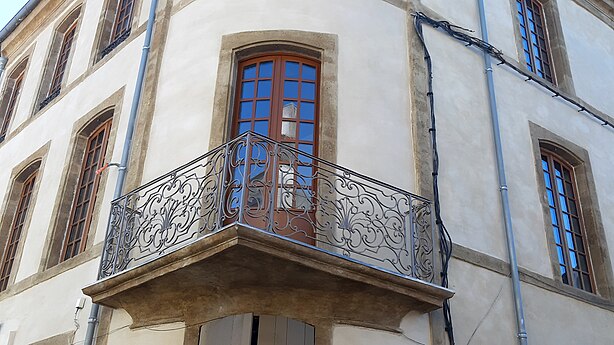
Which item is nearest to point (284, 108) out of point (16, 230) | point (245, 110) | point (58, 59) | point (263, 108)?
point (263, 108)

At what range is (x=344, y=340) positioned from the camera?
7.14 meters

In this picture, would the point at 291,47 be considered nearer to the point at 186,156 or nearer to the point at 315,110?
the point at 315,110

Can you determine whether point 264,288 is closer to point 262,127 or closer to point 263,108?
point 262,127

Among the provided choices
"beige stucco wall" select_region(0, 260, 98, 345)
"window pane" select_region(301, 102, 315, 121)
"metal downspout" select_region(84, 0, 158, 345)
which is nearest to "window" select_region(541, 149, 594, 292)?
"window pane" select_region(301, 102, 315, 121)

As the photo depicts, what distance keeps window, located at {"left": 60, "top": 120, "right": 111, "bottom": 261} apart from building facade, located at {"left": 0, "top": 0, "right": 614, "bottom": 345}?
0.04m

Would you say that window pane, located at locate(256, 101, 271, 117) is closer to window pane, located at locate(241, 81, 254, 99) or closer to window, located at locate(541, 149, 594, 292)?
window pane, located at locate(241, 81, 254, 99)

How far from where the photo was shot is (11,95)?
15.9m

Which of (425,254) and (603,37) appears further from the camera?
(603,37)

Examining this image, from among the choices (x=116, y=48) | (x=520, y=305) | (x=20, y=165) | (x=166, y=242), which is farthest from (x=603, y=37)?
(x=20, y=165)

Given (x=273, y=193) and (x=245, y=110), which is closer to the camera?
(x=273, y=193)

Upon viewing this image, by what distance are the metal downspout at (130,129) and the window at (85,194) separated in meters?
1.19

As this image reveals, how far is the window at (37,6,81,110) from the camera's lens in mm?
13248

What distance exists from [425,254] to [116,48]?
6.33 m

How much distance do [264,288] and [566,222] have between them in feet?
17.9
